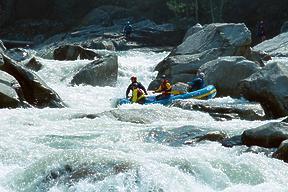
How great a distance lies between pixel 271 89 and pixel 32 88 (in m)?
6.17

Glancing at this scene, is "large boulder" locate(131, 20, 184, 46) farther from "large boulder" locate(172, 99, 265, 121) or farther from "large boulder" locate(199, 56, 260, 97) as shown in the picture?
"large boulder" locate(172, 99, 265, 121)

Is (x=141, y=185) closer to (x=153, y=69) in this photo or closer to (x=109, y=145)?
(x=109, y=145)

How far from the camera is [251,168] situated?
29.8 feet

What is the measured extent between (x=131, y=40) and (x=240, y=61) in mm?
19442

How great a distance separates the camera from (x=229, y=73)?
60.3 feet

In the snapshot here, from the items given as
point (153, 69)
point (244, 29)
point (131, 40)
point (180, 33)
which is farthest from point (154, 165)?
point (180, 33)

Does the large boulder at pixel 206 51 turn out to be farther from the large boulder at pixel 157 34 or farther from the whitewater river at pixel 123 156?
the large boulder at pixel 157 34

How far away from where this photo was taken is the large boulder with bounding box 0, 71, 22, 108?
1430cm

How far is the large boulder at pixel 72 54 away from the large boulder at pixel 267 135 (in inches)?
606

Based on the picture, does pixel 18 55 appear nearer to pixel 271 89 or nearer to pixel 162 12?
pixel 271 89

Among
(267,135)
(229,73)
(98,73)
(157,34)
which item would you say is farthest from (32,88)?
(157,34)

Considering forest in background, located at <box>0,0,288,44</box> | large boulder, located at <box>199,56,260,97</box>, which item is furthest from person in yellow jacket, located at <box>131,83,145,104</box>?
Result: forest in background, located at <box>0,0,288,44</box>

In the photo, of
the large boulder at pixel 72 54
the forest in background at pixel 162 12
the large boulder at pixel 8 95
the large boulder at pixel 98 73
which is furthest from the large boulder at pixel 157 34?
the large boulder at pixel 8 95

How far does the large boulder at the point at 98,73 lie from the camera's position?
2050 cm
